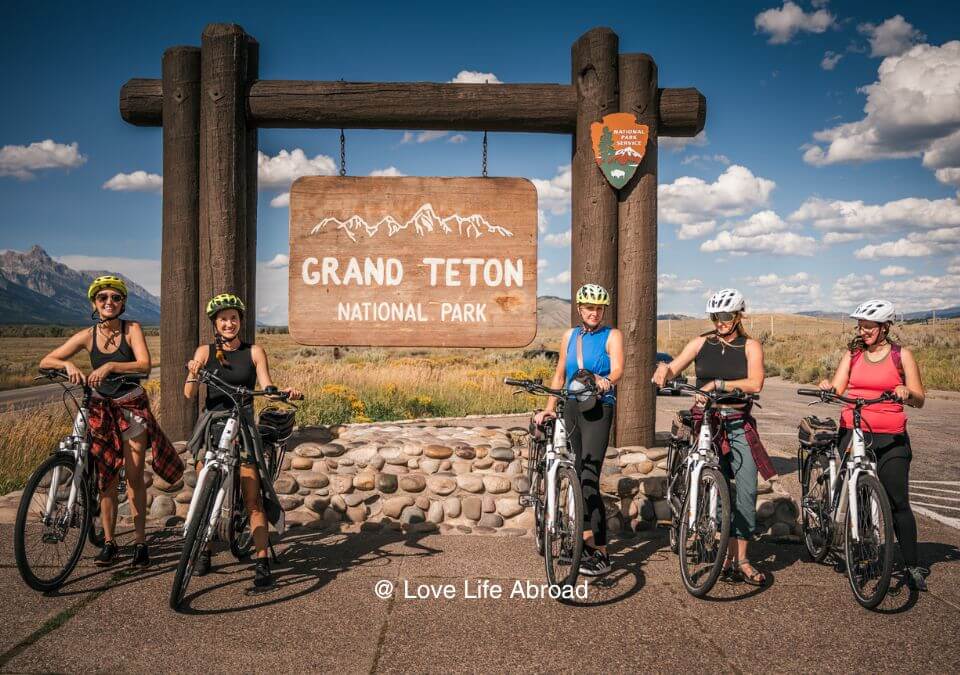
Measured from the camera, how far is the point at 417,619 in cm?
405

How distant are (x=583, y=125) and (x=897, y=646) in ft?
15.4

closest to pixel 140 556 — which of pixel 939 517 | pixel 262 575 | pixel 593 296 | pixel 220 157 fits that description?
pixel 262 575

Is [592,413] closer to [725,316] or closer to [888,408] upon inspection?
[725,316]

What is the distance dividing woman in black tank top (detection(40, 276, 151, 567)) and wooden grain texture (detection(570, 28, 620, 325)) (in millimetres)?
3700

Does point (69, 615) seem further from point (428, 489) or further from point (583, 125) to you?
point (583, 125)

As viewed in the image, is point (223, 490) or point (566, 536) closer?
point (223, 490)

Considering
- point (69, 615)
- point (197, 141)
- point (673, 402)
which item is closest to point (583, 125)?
point (197, 141)

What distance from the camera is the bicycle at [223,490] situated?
4.05 metres

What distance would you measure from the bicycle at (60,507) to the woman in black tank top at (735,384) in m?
3.99

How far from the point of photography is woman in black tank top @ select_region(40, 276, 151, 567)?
484cm

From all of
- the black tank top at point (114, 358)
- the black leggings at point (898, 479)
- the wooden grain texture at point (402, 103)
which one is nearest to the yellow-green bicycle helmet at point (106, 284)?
the black tank top at point (114, 358)

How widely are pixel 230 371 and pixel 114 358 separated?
870 millimetres

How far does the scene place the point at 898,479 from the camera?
15.5 feet

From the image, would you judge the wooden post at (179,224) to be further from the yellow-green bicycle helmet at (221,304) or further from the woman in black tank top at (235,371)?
the yellow-green bicycle helmet at (221,304)
